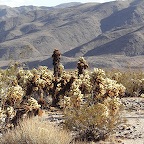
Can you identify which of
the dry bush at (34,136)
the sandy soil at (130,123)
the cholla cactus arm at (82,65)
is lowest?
the sandy soil at (130,123)

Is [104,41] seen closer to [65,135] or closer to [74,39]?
[74,39]

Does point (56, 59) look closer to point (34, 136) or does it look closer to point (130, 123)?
point (130, 123)

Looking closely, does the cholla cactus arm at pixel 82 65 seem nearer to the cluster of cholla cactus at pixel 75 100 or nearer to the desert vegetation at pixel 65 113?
the cluster of cholla cactus at pixel 75 100

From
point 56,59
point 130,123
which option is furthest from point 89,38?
point 130,123

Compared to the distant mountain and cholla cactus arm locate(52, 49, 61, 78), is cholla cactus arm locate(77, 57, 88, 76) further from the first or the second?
the distant mountain

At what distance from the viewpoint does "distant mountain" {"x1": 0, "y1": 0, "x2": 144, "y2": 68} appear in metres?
110

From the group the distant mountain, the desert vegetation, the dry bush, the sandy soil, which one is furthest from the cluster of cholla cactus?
the distant mountain

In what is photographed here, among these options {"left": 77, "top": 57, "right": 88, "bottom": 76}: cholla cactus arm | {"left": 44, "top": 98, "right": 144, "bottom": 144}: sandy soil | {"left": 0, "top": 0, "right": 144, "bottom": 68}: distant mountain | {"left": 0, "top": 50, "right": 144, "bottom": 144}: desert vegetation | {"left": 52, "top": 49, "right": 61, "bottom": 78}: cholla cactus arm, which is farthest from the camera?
{"left": 0, "top": 0, "right": 144, "bottom": 68}: distant mountain

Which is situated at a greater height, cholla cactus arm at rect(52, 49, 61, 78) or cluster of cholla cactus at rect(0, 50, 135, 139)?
cholla cactus arm at rect(52, 49, 61, 78)

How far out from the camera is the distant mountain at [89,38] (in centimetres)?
11000

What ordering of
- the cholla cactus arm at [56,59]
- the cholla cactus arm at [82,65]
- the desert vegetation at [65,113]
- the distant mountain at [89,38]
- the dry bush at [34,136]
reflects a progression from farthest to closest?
the distant mountain at [89,38], the cholla cactus arm at [56,59], the cholla cactus arm at [82,65], the desert vegetation at [65,113], the dry bush at [34,136]

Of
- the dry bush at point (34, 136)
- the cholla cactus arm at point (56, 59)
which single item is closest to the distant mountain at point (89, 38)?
the cholla cactus arm at point (56, 59)

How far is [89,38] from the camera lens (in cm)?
15938

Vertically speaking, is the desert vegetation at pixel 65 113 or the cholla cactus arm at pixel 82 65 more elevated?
the cholla cactus arm at pixel 82 65
